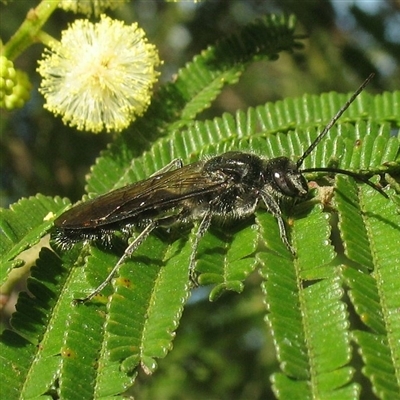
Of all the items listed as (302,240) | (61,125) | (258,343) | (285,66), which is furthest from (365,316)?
(285,66)

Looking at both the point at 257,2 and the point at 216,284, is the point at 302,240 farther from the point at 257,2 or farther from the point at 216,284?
the point at 257,2

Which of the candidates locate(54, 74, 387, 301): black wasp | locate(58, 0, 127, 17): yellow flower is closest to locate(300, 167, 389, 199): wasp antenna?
locate(54, 74, 387, 301): black wasp

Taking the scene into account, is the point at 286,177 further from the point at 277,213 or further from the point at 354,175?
the point at 354,175

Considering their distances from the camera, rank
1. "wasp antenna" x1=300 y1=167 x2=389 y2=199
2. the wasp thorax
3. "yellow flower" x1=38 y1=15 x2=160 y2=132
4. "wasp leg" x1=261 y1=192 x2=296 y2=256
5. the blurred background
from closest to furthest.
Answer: "wasp leg" x1=261 y1=192 x2=296 y2=256 → "wasp antenna" x1=300 y1=167 x2=389 y2=199 → the wasp thorax → "yellow flower" x1=38 y1=15 x2=160 y2=132 → the blurred background

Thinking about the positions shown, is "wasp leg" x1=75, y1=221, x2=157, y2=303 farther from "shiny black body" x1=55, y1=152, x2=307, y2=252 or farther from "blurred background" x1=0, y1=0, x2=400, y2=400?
"blurred background" x1=0, y1=0, x2=400, y2=400

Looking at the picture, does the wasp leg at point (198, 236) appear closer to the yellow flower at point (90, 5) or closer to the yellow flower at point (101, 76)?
the yellow flower at point (101, 76)

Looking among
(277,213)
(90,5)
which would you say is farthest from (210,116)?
(277,213)

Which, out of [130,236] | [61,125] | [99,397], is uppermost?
[61,125]
